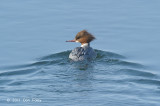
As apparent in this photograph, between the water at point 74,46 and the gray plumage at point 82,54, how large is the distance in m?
0.18

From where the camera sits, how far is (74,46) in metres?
15.7

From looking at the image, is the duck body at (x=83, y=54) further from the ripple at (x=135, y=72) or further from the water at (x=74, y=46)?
the ripple at (x=135, y=72)

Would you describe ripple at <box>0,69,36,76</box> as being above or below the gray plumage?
below

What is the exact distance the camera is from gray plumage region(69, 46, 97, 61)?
45.9ft

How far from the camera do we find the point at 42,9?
17688 millimetres

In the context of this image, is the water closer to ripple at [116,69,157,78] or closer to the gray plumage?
ripple at [116,69,157,78]

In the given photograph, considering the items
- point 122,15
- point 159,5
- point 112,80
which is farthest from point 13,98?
point 159,5

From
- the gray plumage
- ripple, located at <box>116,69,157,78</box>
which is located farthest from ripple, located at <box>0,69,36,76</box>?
ripple, located at <box>116,69,157,78</box>

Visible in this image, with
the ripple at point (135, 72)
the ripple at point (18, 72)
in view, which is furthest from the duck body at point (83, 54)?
the ripple at point (135, 72)

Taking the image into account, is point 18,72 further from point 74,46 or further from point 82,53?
point 74,46

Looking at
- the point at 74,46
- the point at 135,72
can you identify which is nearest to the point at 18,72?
the point at 135,72

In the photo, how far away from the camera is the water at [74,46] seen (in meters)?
10.9

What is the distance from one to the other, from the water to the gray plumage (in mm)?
183

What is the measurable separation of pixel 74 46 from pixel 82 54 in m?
1.65
